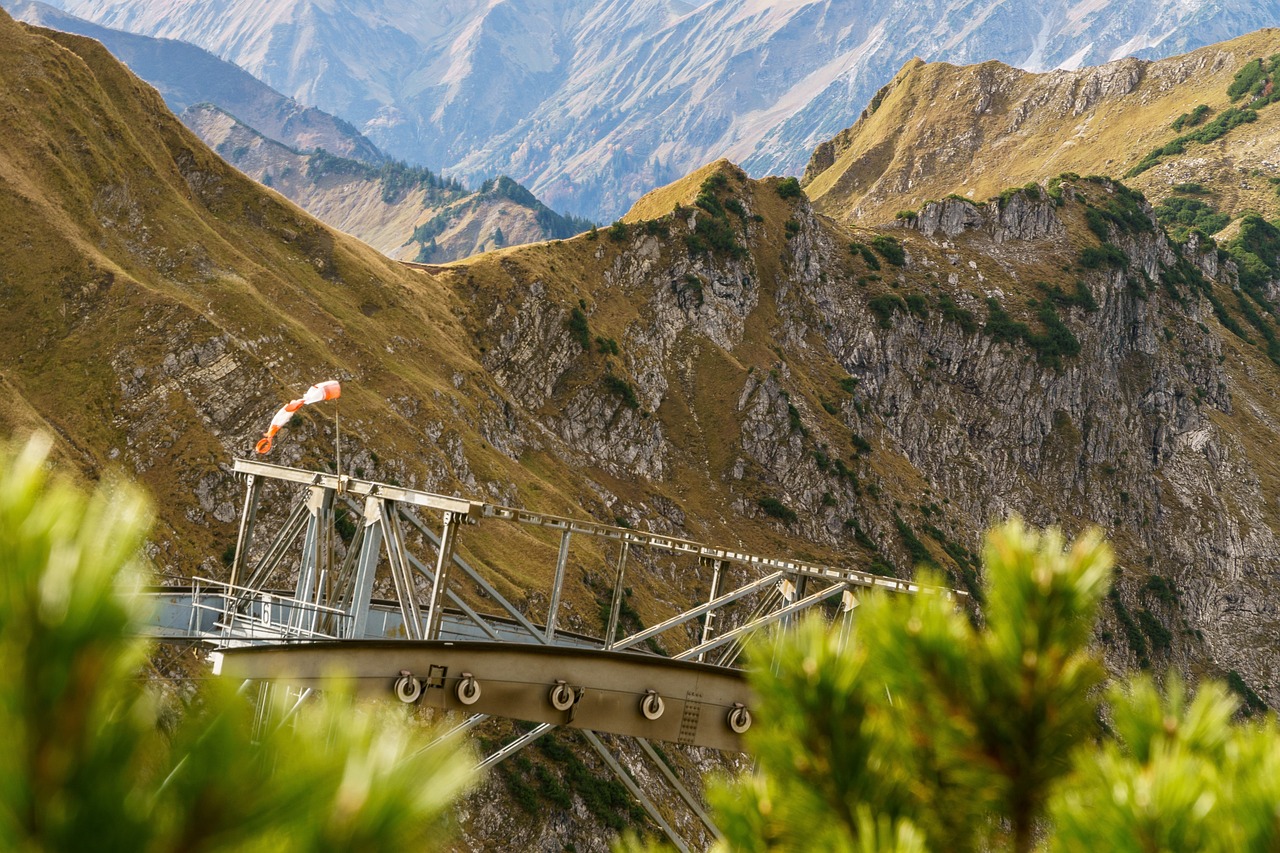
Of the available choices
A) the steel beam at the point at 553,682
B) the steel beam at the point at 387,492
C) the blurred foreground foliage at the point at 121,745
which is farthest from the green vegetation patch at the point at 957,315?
the blurred foreground foliage at the point at 121,745

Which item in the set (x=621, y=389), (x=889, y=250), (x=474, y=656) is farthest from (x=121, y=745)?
(x=889, y=250)

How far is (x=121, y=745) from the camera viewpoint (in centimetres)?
333

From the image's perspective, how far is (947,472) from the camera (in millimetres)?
161500

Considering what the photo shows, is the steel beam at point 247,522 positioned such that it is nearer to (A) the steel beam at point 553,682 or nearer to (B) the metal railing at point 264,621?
(B) the metal railing at point 264,621

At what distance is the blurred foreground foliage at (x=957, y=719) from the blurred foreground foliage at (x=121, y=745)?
2377mm

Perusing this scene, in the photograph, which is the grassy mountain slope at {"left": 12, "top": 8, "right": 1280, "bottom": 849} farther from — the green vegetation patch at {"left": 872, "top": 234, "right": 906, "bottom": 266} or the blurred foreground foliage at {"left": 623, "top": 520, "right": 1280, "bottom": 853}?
the blurred foreground foliage at {"left": 623, "top": 520, "right": 1280, "bottom": 853}

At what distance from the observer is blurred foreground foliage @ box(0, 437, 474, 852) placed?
311cm

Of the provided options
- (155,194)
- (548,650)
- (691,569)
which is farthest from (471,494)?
(548,650)

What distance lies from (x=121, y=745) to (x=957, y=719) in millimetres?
4301

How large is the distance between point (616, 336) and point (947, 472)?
2458 inches

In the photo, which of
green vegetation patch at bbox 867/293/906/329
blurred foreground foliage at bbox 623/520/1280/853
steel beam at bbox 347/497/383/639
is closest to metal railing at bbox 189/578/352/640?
steel beam at bbox 347/497/383/639

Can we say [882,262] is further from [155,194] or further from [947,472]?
[155,194]

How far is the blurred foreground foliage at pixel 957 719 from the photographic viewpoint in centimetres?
525

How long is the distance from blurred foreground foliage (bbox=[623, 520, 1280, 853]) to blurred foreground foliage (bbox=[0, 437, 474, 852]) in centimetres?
238
